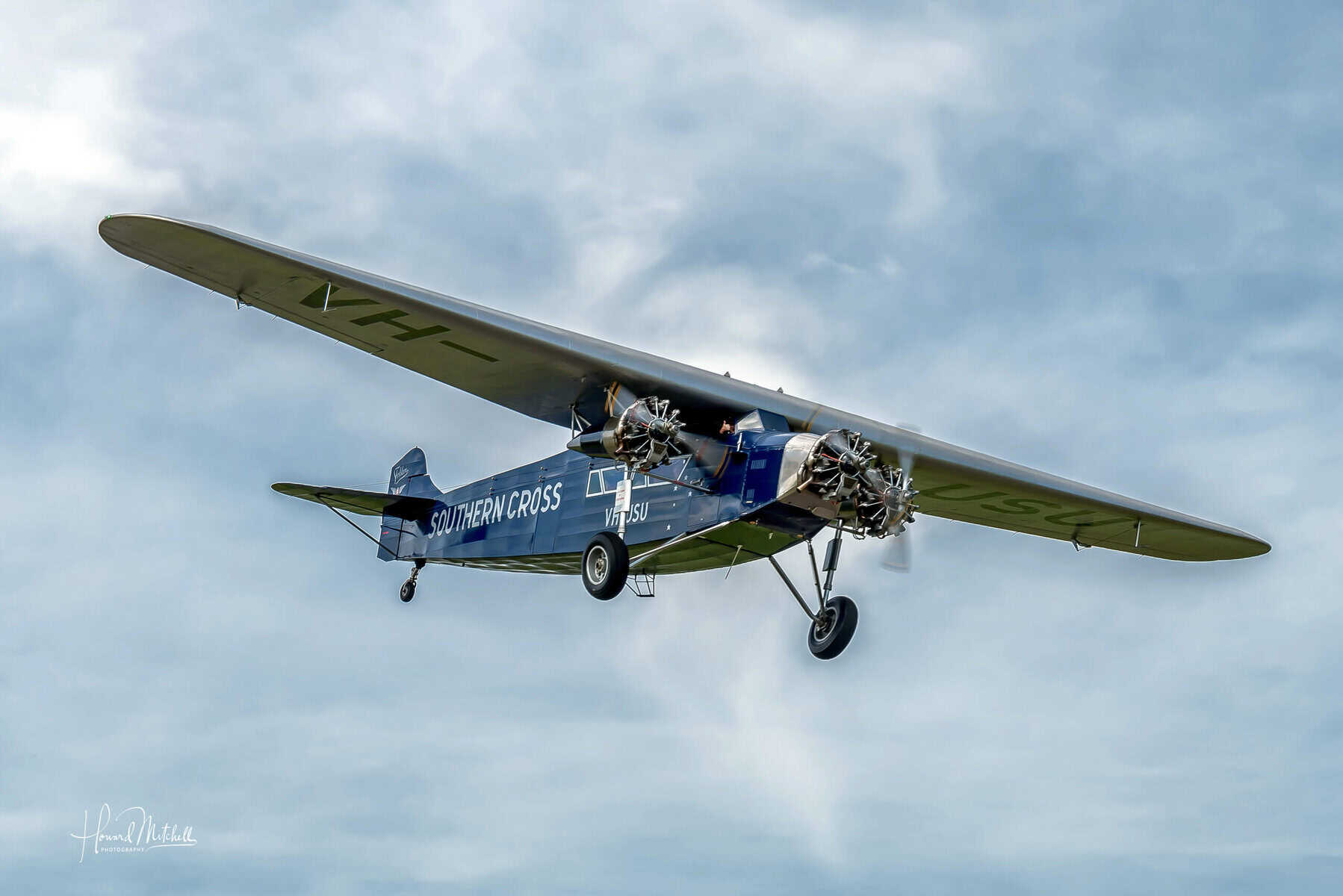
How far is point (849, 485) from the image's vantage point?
1809 centimetres

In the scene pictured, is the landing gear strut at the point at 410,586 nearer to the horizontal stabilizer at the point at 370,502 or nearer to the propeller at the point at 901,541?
the horizontal stabilizer at the point at 370,502

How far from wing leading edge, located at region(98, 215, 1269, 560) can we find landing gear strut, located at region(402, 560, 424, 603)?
24.6 feet

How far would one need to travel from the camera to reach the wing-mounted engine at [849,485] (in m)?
18.0

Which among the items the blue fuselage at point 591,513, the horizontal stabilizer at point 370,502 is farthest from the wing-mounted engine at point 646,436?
the horizontal stabilizer at point 370,502

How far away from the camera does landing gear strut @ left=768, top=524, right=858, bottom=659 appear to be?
1948cm

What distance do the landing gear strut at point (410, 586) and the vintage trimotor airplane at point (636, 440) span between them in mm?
4568

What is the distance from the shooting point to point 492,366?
65.1 feet

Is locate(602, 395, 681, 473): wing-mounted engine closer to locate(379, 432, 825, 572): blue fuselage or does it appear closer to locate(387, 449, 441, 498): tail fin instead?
locate(379, 432, 825, 572): blue fuselage

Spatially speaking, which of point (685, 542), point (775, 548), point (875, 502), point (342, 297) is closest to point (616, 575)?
point (685, 542)

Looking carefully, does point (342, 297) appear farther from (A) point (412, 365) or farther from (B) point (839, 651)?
(B) point (839, 651)

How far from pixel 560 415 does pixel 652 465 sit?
8.47 feet

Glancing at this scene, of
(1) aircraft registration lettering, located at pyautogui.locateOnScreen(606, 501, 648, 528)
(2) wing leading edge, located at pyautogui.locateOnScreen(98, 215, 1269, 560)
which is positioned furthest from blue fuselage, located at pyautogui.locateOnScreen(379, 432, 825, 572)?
(2) wing leading edge, located at pyautogui.locateOnScreen(98, 215, 1269, 560)

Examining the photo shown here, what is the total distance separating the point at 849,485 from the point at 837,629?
249cm

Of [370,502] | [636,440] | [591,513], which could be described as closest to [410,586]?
[370,502]
